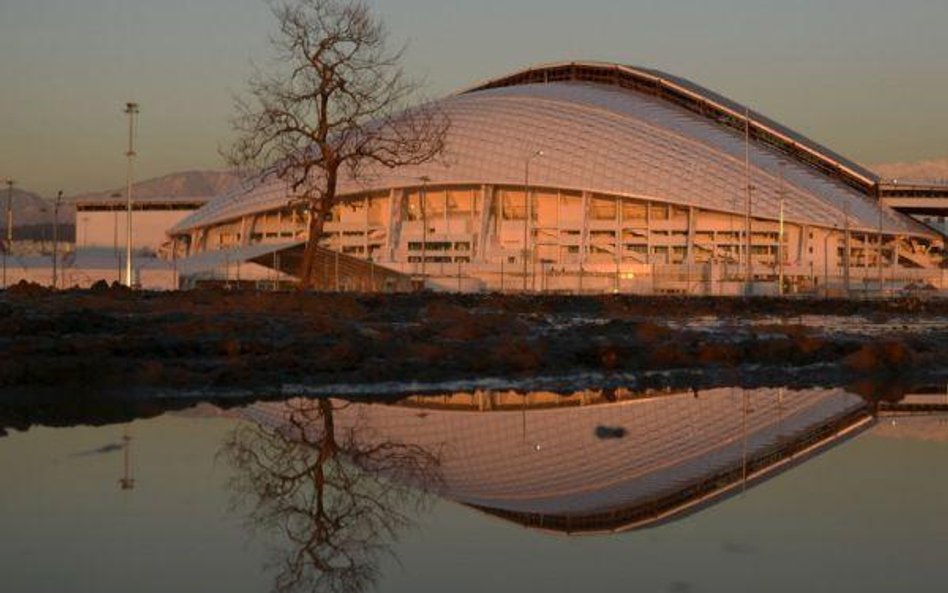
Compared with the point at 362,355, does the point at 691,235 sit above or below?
above

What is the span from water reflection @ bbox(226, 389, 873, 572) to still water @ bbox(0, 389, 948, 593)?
0.04 m

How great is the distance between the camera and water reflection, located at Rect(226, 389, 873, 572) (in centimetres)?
1137

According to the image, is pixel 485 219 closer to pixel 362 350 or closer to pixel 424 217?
pixel 424 217

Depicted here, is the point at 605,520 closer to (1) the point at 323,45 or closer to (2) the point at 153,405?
(2) the point at 153,405

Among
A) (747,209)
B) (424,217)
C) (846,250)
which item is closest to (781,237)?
(747,209)

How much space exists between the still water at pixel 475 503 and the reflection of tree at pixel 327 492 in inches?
1.3

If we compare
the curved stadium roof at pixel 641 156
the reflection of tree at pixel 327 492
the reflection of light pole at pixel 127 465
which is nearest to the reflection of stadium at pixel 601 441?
the reflection of tree at pixel 327 492

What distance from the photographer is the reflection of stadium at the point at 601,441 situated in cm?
1216

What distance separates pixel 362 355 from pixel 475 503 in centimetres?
1369

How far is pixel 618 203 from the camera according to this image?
101 m

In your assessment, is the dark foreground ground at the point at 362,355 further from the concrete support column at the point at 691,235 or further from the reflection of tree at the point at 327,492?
the concrete support column at the point at 691,235

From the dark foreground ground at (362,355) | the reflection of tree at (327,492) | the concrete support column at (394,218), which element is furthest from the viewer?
the concrete support column at (394,218)

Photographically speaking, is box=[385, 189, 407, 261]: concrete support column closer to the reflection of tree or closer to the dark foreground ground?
the dark foreground ground

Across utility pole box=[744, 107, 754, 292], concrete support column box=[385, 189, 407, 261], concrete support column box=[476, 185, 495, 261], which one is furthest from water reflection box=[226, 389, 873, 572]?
concrete support column box=[385, 189, 407, 261]
